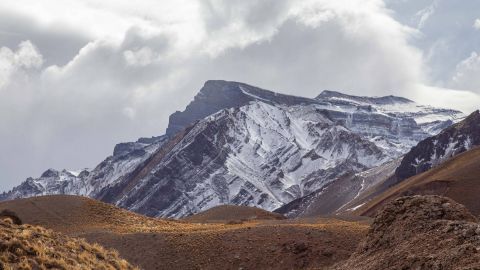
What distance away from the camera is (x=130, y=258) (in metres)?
54.2

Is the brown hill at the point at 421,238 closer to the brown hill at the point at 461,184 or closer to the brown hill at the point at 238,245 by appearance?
the brown hill at the point at 238,245

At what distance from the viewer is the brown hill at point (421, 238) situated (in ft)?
81.3

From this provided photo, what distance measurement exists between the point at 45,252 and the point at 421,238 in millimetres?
16483

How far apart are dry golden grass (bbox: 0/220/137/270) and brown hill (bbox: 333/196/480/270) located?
40.8ft

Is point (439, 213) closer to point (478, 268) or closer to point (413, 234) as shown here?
point (413, 234)

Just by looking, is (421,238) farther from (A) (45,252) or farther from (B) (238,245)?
(B) (238,245)

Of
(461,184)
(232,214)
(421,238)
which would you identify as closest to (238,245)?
(421,238)

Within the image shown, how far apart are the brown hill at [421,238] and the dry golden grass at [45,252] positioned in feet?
40.8

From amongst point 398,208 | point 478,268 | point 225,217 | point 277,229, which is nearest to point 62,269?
point 478,268

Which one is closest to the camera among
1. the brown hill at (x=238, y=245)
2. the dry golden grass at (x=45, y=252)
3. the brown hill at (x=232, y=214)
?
the dry golden grass at (x=45, y=252)

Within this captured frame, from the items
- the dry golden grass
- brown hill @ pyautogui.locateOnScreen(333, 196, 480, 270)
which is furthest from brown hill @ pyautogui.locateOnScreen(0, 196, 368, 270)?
the dry golden grass

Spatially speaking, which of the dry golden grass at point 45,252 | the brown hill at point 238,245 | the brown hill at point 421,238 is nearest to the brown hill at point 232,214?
the brown hill at point 238,245

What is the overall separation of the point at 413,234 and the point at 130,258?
97.2 feet

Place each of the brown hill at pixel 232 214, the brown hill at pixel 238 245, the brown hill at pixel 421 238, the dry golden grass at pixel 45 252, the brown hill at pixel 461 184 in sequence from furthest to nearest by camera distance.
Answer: the brown hill at pixel 461 184 → the brown hill at pixel 232 214 → the brown hill at pixel 238 245 → the dry golden grass at pixel 45 252 → the brown hill at pixel 421 238
